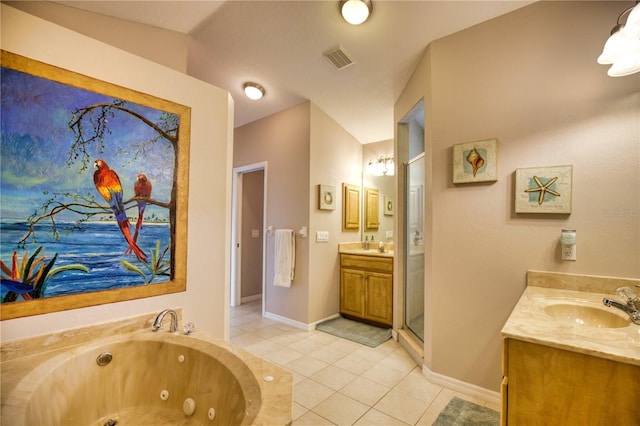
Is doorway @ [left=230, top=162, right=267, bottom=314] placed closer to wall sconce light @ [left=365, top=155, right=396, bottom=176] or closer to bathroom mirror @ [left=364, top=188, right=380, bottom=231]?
bathroom mirror @ [left=364, top=188, right=380, bottom=231]

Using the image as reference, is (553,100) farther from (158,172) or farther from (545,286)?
(158,172)

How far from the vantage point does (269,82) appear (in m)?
3.17

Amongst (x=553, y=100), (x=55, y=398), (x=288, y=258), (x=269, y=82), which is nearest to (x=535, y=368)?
(x=553, y=100)

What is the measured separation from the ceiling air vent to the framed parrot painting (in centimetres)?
142

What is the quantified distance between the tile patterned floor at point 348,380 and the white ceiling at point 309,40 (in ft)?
9.01

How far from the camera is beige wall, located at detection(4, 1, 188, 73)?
5.66ft

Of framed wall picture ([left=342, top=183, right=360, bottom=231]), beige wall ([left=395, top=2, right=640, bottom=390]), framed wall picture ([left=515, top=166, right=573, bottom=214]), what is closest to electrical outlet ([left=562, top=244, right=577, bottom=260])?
beige wall ([left=395, top=2, right=640, bottom=390])

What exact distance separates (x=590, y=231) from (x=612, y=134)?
591mm

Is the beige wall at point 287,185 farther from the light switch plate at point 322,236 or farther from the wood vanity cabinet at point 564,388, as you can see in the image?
the wood vanity cabinet at point 564,388

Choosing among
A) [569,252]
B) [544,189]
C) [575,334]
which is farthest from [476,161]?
[575,334]

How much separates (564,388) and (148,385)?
1.97 meters

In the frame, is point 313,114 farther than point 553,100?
Yes

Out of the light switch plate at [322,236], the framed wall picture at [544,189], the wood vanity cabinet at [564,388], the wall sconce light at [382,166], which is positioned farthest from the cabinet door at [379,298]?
the wood vanity cabinet at [564,388]

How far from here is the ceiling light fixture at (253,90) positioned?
3.23 metres
